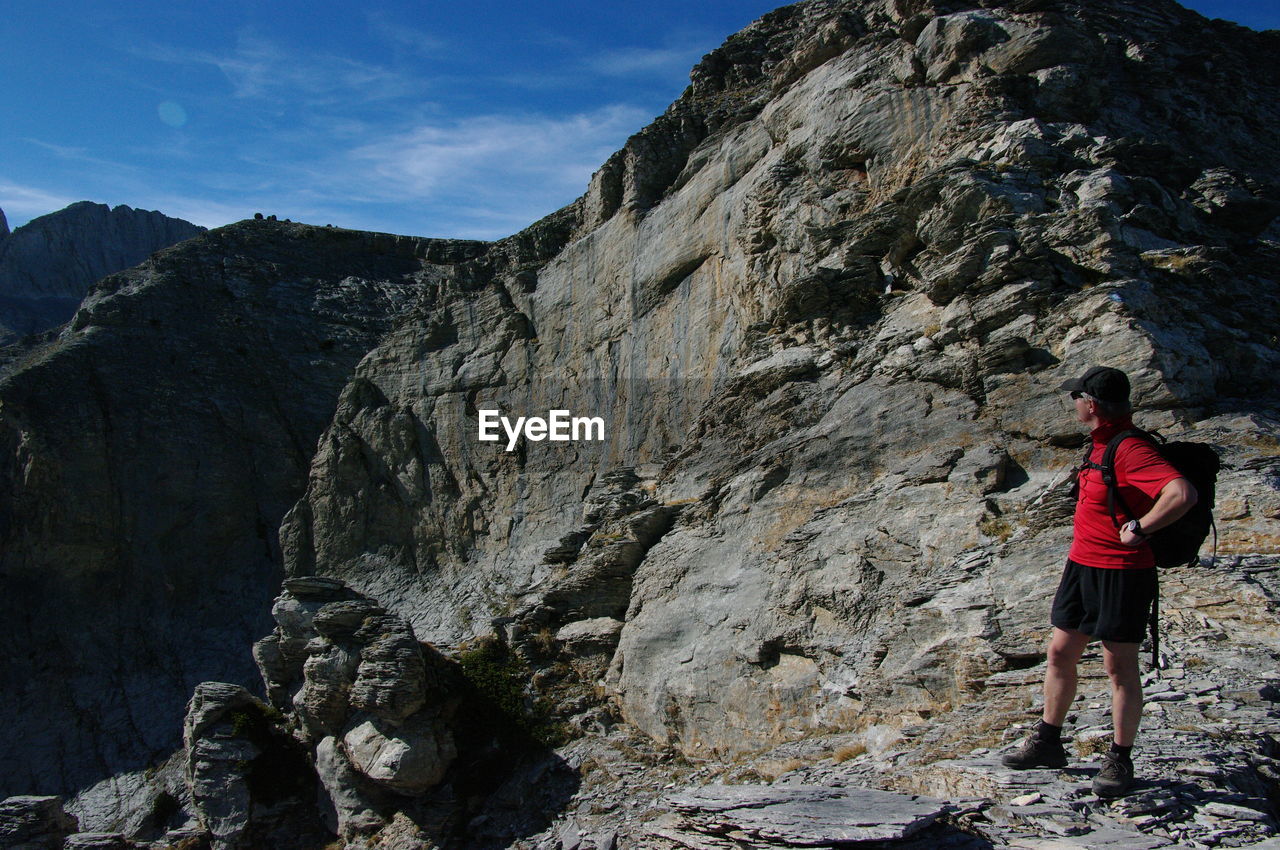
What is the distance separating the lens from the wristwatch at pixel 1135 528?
5.34 meters

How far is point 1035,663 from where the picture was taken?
358 inches

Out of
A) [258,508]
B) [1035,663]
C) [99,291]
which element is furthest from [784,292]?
[99,291]

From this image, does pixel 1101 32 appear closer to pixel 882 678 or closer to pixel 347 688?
pixel 882 678

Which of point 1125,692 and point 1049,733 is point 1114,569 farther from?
point 1049,733

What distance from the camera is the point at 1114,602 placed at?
17.9 ft

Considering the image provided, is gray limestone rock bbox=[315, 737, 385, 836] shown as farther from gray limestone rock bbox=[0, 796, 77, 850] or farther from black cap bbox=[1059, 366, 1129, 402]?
black cap bbox=[1059, 366, 1129, 402]

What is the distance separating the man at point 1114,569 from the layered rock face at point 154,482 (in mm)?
29639

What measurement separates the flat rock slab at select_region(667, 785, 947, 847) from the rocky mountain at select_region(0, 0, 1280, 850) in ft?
0.21

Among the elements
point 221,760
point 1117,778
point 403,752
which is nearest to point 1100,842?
point 1117,778

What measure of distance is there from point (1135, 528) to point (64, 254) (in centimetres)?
7839

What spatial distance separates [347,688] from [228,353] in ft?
77.5

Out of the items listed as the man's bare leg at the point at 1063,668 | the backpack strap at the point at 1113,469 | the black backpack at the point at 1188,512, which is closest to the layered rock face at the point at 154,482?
the man's bare leg at the point at 1063,668

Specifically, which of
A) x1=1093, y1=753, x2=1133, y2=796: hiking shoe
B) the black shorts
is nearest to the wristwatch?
the black shorts

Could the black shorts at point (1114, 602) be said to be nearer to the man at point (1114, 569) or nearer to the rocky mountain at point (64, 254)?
the man at point (1114, 569)
